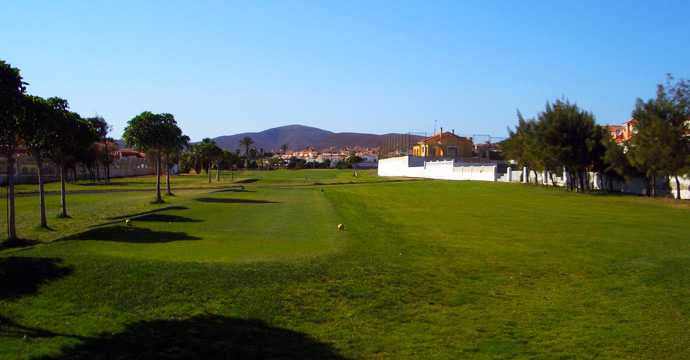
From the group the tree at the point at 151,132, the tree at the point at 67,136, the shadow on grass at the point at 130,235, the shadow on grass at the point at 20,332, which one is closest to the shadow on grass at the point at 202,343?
the shadow on grass at the point at 20,332

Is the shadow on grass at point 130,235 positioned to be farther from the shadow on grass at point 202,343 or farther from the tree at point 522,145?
the tree at point 522,145

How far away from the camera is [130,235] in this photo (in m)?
15.2

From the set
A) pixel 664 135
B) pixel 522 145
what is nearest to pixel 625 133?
pixel 522 145

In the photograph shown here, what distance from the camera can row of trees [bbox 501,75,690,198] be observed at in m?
34.9

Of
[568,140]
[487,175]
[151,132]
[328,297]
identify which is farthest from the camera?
[487,175]

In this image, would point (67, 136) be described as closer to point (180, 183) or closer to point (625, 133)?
point (180, 183)

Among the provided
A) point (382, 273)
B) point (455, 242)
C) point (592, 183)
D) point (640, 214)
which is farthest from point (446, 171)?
point (382, 273)

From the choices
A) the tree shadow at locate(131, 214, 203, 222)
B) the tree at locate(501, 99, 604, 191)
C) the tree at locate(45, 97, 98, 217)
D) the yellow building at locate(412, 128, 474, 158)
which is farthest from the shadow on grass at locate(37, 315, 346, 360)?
the yellow building at locate(412, 128, 474, 158)

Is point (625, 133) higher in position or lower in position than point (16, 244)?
higher

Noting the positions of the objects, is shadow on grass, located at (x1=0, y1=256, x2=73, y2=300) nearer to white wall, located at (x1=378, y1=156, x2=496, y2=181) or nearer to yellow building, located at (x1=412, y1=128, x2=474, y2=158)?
white wall, located at (x1=378, y1=156, x2=496, y2=181)

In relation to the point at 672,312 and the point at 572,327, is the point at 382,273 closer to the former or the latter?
the point at 572,327

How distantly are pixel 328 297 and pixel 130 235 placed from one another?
818 centimetres

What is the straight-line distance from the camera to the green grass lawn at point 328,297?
7.64m

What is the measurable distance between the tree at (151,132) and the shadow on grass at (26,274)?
2428 centimetres
